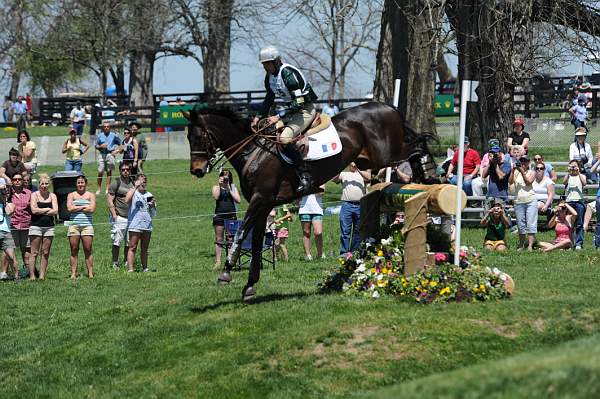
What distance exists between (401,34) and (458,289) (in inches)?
603

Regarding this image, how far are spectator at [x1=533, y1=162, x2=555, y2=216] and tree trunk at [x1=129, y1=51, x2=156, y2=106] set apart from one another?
32793 millimetres

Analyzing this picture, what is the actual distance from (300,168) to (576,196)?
8704 mm

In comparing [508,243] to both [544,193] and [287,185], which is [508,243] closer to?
[544,193]

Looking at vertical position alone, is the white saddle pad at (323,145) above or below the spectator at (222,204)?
above

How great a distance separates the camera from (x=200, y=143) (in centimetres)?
1395

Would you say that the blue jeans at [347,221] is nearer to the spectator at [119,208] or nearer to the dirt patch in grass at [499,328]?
the spectator at [119,208]

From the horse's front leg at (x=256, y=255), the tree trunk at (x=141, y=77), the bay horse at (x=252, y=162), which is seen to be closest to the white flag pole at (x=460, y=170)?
the bay horse at (x=252, y=162)

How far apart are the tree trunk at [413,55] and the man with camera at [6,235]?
1046cm

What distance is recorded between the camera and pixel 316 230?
20594mm

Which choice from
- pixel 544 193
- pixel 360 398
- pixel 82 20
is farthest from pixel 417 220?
pixel 82 20

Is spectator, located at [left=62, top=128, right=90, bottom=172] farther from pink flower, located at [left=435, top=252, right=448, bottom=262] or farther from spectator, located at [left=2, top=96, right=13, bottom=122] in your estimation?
spectator, located at [left=2, top=96, right=13, bottom=122]

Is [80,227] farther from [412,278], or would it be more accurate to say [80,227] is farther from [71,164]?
[71,164]

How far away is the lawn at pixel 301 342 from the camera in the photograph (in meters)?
8.87

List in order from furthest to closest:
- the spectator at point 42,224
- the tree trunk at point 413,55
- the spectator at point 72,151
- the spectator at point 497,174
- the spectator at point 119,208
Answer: the spectator at point 72,151 → the tree trunk at point 413,55 → the spectator at point 497,174 → the spectator at point 119,208 → the spectator at point 42,224
